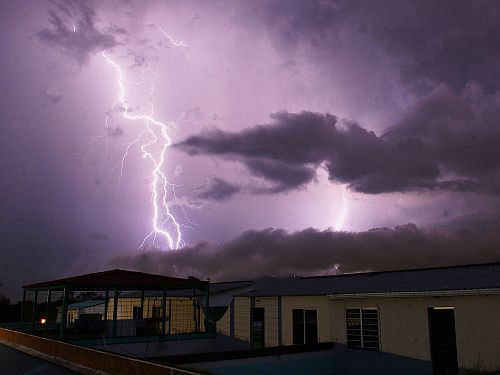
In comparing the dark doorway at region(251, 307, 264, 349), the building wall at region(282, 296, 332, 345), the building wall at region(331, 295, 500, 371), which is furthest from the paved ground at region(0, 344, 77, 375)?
the building wall at region(331, 295, 500, 371)

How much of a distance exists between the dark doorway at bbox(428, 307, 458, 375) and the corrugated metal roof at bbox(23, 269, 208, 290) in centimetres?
1228

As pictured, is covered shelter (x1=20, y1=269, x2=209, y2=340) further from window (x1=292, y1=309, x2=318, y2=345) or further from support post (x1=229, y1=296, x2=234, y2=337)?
window (x1=292, y1=309, x2=318, y2=345)

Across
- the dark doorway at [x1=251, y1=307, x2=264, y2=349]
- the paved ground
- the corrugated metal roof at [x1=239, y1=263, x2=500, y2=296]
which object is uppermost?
the corrugated metal roof at [x1=239, y1=263, x2=500, y2=296]

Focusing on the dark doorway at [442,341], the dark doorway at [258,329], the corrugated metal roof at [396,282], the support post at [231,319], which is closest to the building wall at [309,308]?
the corrugated metal roof at [396,282]

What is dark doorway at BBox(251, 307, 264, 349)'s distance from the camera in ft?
72.6

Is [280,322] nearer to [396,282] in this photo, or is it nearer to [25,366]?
[396,282]

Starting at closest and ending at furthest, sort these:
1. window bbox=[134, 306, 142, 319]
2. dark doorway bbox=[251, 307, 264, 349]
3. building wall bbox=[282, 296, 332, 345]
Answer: building wall bbox=[282, 296, 332, 345], dark doorway bbox=[251, 307, 264, 349], window bbox=[134, 306, 142, 319]

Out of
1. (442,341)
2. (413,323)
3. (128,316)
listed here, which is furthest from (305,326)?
(128,316)

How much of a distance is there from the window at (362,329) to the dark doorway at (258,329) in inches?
217

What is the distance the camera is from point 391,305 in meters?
16.1

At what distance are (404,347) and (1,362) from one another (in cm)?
1508

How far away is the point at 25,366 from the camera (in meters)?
16.9

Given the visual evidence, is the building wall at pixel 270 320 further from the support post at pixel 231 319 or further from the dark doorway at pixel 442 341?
the dark doorway at pixel 442 341

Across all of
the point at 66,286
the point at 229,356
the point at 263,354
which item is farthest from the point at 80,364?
the point at 66,286
